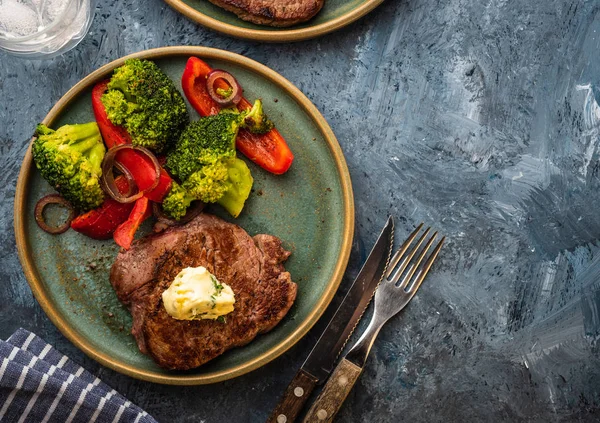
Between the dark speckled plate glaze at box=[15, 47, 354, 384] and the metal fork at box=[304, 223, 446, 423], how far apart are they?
35 cm

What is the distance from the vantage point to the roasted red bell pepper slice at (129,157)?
11.6 ft

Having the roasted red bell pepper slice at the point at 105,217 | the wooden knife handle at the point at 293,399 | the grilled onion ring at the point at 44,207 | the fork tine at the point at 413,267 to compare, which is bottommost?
the wooden knife handle at the point at 293,399

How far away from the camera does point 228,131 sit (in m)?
3.52

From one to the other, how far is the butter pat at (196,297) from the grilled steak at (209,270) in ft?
0.39

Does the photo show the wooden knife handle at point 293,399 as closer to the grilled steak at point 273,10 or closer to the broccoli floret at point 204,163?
the broccoli floret at point 204,163

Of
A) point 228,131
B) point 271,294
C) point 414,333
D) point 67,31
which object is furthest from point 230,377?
point 67,31

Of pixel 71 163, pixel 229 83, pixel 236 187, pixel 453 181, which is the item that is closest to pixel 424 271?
pixel 453 181

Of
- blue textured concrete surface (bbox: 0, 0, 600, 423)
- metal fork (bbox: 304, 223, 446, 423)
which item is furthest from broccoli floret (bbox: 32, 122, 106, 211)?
metal fork (bbox: 304, 223, 446, 423)

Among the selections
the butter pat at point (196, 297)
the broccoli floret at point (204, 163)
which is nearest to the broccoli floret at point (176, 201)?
the broccoli floret at point (204, 163)

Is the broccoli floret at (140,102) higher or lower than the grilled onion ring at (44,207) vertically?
higher

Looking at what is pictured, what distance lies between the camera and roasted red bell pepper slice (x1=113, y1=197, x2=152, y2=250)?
11.6ft

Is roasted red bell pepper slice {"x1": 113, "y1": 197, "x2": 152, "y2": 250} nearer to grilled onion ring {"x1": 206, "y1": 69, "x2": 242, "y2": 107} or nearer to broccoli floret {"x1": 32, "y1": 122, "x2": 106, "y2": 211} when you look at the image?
broccoli floret {"x1": 32, "y1": 122, "x2": 106, "y2": 211}

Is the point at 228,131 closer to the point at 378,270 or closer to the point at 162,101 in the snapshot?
the point at 162,101

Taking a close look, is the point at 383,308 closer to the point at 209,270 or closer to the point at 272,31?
the point at 209,270
